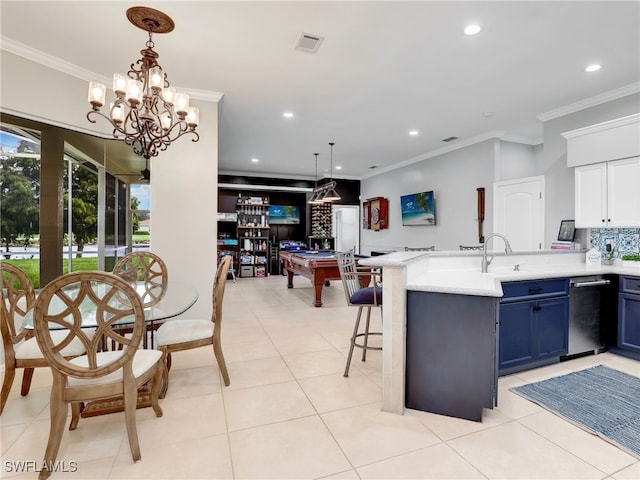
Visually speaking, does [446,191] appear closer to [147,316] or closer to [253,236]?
[253,236]

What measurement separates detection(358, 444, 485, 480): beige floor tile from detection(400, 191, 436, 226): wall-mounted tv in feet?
18.3

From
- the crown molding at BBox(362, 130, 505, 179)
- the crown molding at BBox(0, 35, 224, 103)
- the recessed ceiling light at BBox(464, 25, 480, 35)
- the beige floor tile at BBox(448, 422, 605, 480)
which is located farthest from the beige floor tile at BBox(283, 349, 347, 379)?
the crown molding at BBox(362, 130, 505, 179)

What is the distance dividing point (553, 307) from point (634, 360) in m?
1.12

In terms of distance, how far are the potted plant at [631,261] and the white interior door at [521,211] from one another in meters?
1.20

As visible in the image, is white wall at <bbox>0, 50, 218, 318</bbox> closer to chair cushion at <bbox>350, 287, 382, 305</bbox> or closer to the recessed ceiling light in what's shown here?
chair cushion at <bbox>350, 287, 382, 305</bbox>

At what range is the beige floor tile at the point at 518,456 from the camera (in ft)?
5.72

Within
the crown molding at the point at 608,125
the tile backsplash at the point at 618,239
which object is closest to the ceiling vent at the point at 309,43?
the crown molding at the point at 608,125

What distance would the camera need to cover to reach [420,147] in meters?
6.69

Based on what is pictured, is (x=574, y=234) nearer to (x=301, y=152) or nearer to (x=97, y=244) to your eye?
(x=301, y=152)

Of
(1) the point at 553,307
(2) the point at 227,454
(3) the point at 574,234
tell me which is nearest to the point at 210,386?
(2) the point at 227,454

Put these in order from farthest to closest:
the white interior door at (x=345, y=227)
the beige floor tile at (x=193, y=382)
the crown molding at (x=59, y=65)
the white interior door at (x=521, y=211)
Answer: the white interior door at (x=345, y=227), the white interior door at (x=521, y=211), the crown molding at (x=59, y=65), the beige floor tile at (x=193, y=382)

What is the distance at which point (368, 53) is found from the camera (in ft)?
10.5

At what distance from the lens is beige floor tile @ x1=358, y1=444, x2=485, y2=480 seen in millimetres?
1719

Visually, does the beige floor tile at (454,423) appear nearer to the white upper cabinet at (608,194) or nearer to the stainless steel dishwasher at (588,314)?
the stainless steel dishwasher at (588,314)
